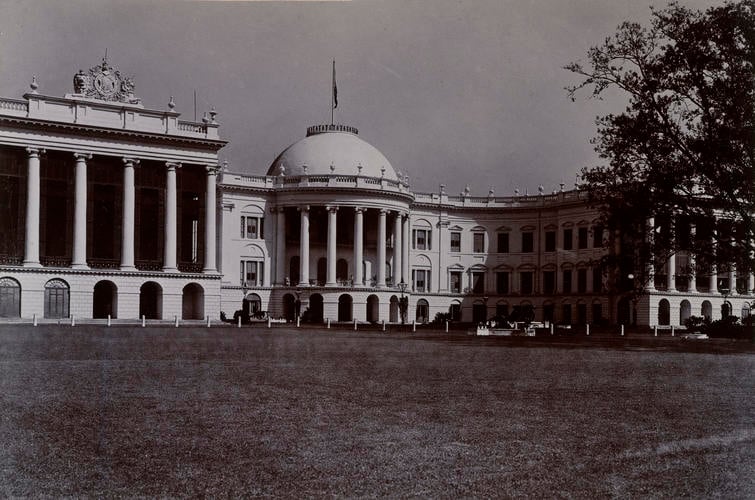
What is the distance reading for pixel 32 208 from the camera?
202ft

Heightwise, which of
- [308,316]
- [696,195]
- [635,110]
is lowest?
[308,316]

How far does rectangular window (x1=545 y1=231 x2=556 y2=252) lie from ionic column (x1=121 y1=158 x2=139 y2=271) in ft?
137

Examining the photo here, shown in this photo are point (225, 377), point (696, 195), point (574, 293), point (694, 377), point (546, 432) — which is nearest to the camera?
point (546, 432)

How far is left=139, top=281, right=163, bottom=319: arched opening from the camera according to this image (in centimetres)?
6638

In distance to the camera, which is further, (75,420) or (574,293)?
(574,293)

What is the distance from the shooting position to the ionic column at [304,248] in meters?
Answer: 80.6

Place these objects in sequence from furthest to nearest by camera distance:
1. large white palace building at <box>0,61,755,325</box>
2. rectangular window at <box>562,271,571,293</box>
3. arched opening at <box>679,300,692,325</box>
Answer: rectangular window at <box>562,271,571,293</box> → arched opening at <box>679,300,692,325</box> → large white palace building at <box>0,61,755,325</box>

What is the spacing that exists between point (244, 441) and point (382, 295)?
234ft

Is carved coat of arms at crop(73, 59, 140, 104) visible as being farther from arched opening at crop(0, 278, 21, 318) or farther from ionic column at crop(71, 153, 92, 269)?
arched opening at crop(0, 278, 21, 318)

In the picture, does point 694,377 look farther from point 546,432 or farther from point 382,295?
point 382,295

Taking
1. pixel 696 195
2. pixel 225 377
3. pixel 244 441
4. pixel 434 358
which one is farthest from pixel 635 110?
pixel 244 441

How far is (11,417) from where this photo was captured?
1251cm

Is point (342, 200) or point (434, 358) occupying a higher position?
point (342, 200)

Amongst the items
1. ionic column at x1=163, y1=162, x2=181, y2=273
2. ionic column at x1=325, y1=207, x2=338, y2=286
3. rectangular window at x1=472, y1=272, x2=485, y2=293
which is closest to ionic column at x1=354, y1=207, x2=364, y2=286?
ionic column at x1=325, y1=207, x2=338, y2=286
